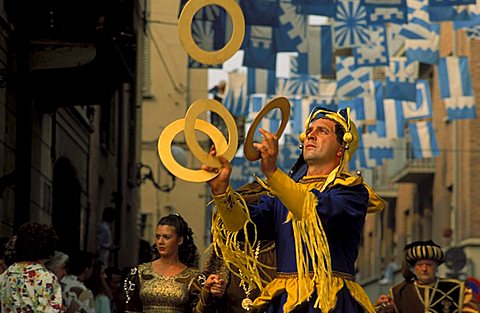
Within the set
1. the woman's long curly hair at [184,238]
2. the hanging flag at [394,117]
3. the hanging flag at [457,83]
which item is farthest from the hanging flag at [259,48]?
the woman's long curly hair at [184,238]

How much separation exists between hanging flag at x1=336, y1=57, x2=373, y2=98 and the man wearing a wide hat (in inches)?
570

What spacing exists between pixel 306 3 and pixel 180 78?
27.9 m

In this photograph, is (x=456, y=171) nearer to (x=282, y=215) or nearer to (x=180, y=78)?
(x=180, y=78)

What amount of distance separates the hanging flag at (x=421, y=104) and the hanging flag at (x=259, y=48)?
253 inches

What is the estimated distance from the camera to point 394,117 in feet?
94.1

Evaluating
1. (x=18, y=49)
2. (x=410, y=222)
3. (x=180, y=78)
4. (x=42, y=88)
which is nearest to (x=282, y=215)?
(x=18, y=49)

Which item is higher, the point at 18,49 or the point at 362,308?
the point at 18,49

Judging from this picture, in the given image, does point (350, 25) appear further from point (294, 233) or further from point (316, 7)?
point (294, 233)

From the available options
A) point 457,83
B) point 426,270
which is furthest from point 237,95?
point 426,270

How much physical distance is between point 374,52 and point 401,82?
219 centimetres

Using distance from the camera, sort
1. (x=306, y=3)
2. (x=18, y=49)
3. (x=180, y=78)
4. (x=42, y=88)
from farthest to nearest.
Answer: (x=180, y=78), (x=306, y=3), (x=42, y=88), (x=18, y=49)

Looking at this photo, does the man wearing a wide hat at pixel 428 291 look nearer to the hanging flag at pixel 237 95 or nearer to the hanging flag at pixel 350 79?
the hanging flag at pixel 350 79

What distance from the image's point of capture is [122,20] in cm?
1859

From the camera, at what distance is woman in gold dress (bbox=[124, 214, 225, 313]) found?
1005 centimetres
